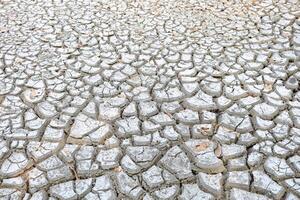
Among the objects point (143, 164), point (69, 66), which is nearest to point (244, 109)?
point (143, 164)

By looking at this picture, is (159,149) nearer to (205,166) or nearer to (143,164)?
(143,164)

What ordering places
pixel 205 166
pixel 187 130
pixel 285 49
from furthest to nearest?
pixel 285 49 → pixel 187 130 → pixel 205 166

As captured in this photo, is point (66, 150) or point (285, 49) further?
point (285, 49)

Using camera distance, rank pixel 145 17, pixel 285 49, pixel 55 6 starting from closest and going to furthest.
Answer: pixel 285 49 < pixel 145 17 < pixel 55 6

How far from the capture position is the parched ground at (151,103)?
1.93m

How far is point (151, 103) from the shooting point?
8.08 feet

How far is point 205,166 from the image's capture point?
2000 mm

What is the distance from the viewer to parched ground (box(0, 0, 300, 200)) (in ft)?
6.33

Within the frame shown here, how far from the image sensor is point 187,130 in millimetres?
2230

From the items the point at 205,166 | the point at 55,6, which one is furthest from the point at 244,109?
the point at 55,6

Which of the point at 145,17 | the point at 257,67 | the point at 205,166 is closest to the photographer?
the point at 205,166

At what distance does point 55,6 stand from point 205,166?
264cm

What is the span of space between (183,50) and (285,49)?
0.84 meters

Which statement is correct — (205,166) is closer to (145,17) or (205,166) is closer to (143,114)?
(143,114)
